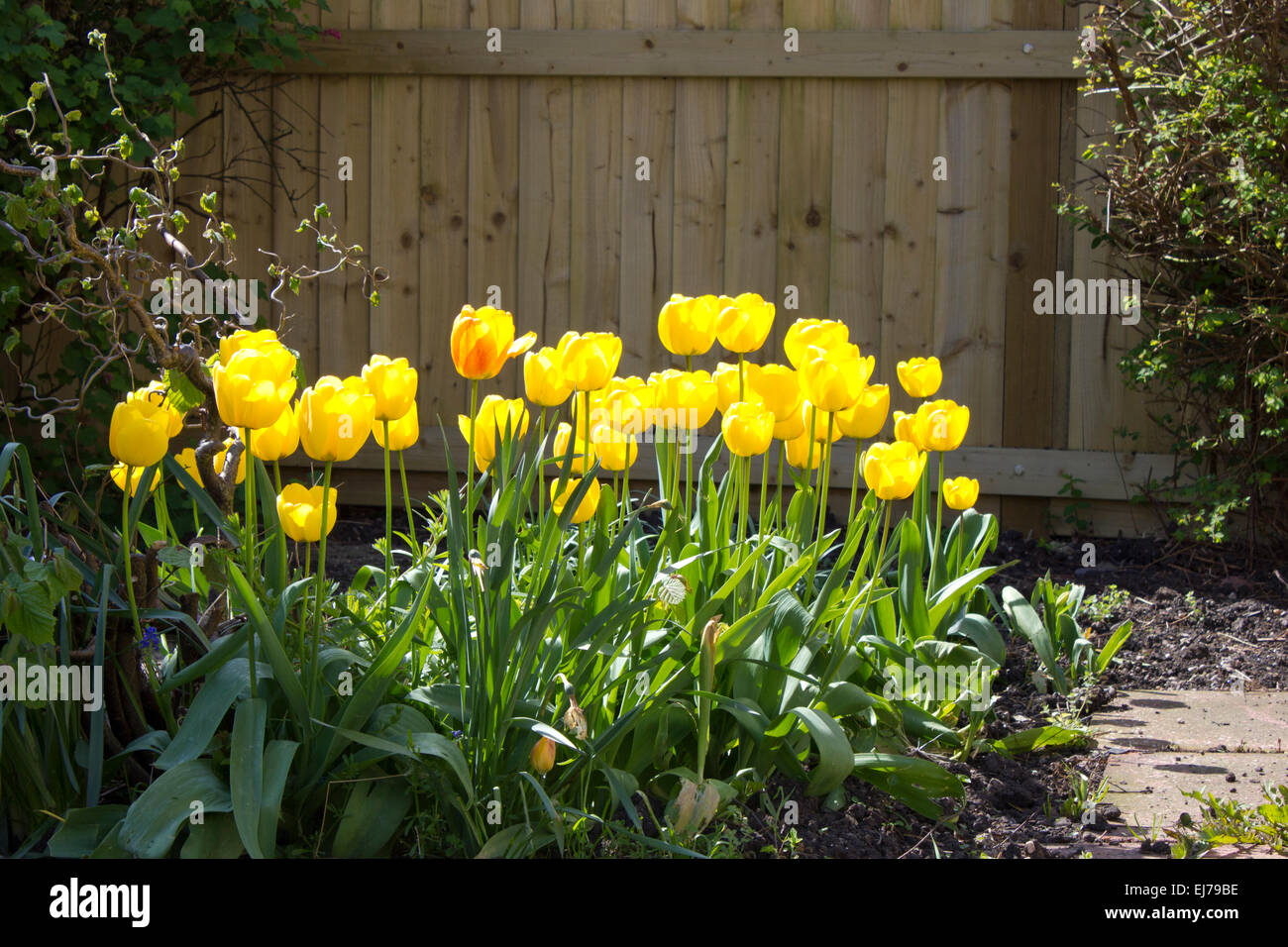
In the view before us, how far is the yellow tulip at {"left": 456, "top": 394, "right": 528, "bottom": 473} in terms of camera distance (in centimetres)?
180

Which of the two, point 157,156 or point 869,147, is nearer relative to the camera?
point 157,156

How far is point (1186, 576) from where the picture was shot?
141 inches

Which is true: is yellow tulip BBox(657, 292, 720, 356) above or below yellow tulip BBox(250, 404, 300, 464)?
above

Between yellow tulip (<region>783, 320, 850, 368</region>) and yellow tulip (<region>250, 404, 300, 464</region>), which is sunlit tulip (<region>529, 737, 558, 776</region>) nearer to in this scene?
yellow tulip (<region>250, 404, 300, 464</region>)

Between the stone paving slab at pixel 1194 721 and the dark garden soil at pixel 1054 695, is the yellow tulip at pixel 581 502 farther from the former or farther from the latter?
the stone paving slab at pixel 1194 721

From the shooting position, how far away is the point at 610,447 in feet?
5.81

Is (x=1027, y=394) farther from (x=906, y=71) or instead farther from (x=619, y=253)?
(x=619, y=253)

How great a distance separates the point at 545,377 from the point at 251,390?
463mm

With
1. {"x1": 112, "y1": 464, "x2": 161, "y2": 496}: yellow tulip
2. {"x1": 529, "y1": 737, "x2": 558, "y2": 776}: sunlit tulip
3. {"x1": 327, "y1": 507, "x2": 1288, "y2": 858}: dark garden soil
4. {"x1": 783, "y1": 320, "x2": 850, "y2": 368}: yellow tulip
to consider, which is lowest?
{"x1": 327, "y1": 507, "x2": 1288, "y2": 858}: dark garden soil

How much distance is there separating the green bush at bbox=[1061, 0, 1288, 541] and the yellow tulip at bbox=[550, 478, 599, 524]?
2.36 m

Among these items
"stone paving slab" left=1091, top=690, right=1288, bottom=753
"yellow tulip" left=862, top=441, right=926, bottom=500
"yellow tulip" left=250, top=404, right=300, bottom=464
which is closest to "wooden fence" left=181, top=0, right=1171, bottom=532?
"stone paving slab" left=1091, top=690, right=1288, bottom=753

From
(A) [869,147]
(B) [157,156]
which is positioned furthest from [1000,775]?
(A) [869,147]
